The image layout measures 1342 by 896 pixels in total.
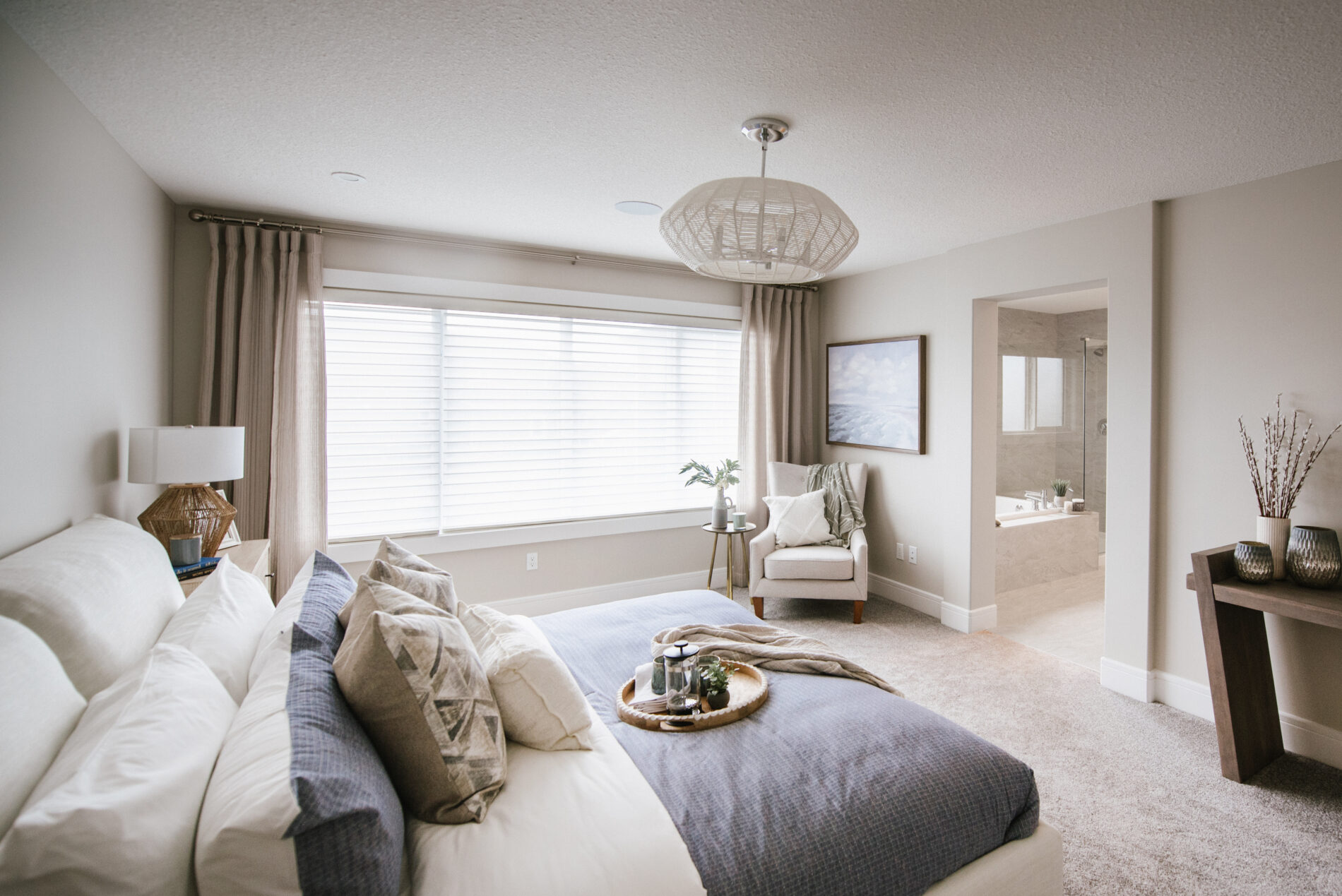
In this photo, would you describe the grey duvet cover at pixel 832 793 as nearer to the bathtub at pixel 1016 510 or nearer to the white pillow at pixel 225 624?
the white pillow at pixel 225 624

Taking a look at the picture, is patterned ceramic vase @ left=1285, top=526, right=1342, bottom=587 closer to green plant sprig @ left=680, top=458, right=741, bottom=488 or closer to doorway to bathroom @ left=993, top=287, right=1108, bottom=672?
doorway to bathroom @ left=993, top=287, right=1108, bottom=672

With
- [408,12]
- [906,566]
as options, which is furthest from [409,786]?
[906,566]

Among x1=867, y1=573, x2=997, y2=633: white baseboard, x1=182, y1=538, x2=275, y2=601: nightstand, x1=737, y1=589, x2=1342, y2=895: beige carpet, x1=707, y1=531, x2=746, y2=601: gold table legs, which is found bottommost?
x1=737, y1=589, x2=1342, y2=895: beige carpet

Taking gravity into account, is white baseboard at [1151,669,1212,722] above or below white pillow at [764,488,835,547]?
below

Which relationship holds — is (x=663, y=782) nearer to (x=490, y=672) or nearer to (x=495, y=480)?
(x=490, y=672)

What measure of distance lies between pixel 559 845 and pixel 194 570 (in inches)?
80.8

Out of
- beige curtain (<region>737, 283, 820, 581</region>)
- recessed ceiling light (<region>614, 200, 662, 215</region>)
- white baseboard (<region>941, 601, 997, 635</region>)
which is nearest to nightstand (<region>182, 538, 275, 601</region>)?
recessed ceiling light (<region>614, 200, 662, 215</region>)

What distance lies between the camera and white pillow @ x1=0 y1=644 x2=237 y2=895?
77cm

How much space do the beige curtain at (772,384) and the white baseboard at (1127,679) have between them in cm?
236

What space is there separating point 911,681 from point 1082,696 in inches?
31.6

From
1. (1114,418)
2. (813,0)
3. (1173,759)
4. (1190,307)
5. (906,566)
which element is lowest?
(1173,759)

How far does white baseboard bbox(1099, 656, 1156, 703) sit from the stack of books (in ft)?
13.4

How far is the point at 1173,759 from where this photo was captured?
258 cm

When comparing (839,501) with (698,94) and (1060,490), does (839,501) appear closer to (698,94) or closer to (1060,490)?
(1060,490)
